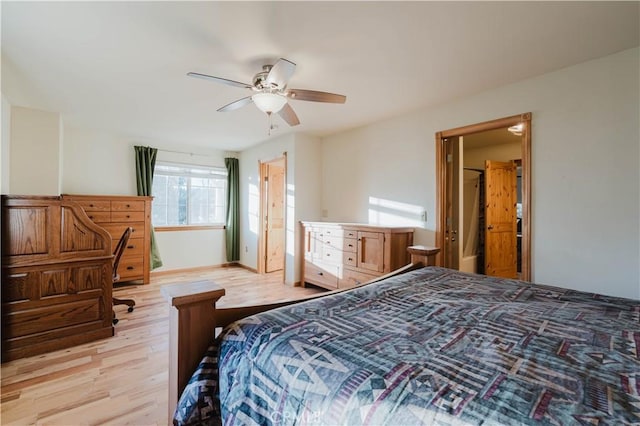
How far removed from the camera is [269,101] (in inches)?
93.7

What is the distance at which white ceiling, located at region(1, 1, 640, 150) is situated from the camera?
1.77 metres

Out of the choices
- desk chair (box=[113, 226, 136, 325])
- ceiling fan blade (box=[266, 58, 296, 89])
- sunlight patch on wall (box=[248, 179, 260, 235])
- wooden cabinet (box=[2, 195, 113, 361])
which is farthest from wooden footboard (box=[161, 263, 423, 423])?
sunlight patch on wall (box=[248, 179, 260, 235])

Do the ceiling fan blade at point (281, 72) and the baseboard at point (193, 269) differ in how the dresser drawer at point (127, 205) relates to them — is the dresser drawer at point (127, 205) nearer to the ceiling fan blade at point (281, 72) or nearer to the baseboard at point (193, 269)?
the baseboard at point (193, 269)

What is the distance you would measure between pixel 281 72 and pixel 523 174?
91.8 inches

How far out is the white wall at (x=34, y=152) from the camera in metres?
3.40

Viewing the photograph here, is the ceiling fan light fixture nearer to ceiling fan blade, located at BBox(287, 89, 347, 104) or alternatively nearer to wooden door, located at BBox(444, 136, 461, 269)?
ceiling fan blade, located at BBox(287, 89, 347, 104)

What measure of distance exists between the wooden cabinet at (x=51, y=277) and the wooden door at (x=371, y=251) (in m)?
2.67

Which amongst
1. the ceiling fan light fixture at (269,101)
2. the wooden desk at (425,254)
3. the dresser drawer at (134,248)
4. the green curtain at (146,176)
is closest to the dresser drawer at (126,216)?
the dresser drawer at (134,248)

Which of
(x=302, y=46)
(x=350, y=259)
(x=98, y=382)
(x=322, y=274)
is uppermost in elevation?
(x=302, y=46)

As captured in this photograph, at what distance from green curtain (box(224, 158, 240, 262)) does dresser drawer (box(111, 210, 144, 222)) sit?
1.71m

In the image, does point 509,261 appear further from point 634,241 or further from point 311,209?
point 311,209

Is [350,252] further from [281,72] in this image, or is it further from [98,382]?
[98,382]

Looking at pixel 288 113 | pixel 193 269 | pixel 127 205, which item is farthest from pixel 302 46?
pixel 193 269

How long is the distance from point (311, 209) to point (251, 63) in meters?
2.70
